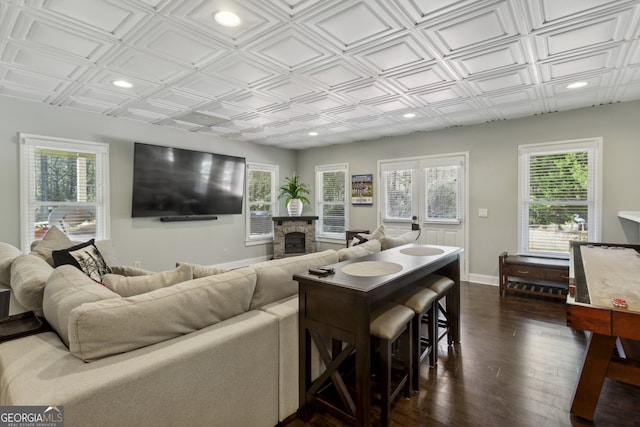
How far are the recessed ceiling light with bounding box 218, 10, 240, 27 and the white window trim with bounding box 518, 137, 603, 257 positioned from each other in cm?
430

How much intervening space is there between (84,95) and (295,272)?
3570 mm

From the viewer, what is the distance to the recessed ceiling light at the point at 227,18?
2078 mm

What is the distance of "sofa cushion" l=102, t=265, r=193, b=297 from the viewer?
1546mm

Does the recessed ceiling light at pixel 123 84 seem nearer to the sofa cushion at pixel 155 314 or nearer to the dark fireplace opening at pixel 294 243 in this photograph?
the sofa cushion at pixel 155 314

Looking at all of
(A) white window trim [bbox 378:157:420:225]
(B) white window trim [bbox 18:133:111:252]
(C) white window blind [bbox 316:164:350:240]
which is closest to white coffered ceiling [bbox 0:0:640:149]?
(B) white window trim [bbox 18:133:111:252]

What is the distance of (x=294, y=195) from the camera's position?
6688mm

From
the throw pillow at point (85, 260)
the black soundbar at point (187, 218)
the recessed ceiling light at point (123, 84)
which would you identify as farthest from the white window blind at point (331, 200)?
the throw pillow at point (85, 260)

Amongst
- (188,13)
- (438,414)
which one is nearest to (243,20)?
(188,13)

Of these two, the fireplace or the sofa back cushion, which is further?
the fireplace

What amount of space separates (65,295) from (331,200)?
18.8 feet

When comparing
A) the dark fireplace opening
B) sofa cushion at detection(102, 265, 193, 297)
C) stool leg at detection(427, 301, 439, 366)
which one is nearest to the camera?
sofa cushion at detection(102, 265, 193, 297)

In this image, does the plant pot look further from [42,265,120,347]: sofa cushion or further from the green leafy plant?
[42,265,120,347]: sofa cushion

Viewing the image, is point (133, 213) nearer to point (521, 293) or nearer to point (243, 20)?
point (243, 20)

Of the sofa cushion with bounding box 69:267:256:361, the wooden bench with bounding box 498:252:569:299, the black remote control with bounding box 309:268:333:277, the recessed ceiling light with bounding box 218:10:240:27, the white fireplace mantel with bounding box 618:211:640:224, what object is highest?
the recessed ceiling light with bounding box 218:10:240:27
